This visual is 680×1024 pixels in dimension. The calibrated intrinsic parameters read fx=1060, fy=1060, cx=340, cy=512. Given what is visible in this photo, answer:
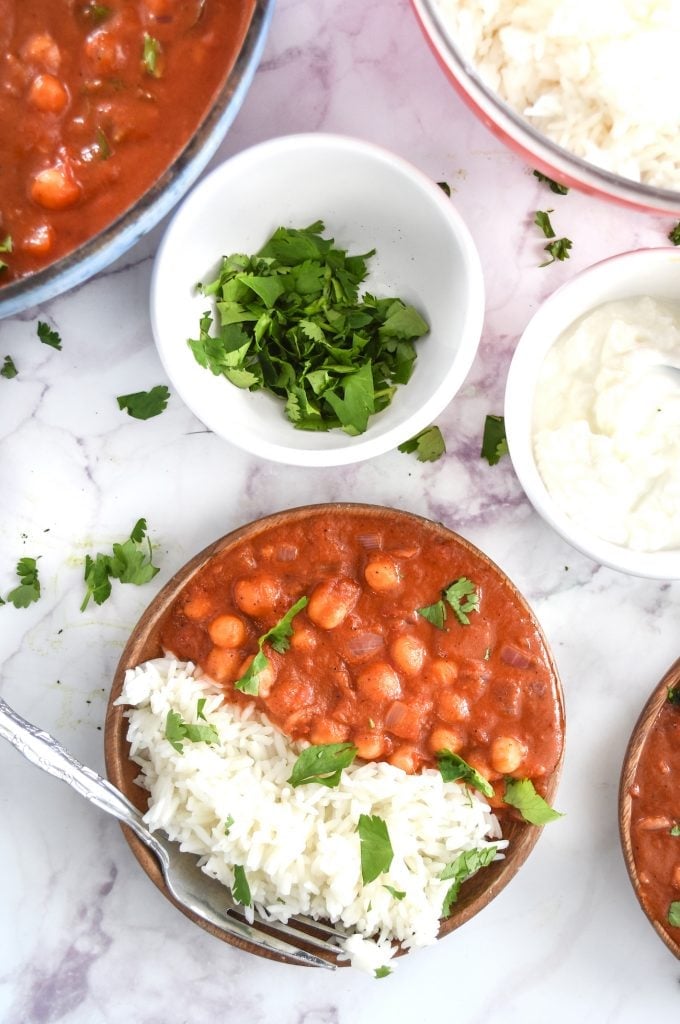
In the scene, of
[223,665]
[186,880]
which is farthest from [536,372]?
[186,880]

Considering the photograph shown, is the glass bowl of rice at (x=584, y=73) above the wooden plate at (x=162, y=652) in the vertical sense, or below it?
above

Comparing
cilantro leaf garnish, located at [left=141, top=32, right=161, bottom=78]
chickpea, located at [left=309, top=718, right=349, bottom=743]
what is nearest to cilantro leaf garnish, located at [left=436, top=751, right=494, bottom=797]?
chickpea, located at [left=309, top=718, right=349, bottom=743]

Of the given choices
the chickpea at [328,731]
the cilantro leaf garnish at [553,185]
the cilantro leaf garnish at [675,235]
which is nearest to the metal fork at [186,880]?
the chickpea at [328,731]

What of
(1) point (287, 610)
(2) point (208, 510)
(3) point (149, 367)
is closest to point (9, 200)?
(3) point (149, 367)

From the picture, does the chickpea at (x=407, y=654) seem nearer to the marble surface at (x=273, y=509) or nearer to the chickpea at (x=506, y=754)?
the chickpea at (x=506, y=754)

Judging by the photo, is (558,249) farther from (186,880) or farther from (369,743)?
(186,880)

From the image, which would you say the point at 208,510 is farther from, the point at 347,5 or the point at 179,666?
the point at 347,5
